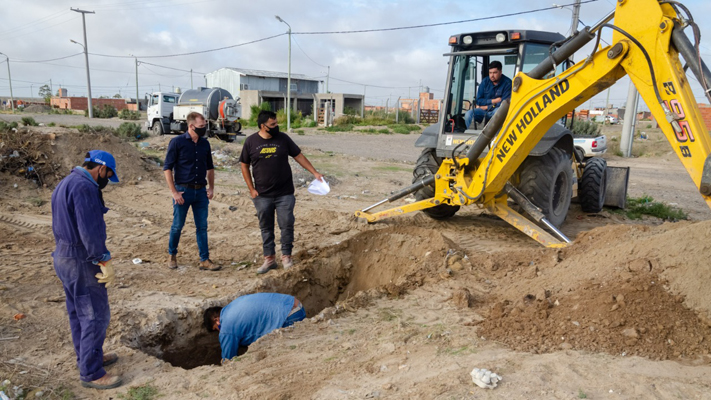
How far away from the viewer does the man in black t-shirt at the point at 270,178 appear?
5703 mm

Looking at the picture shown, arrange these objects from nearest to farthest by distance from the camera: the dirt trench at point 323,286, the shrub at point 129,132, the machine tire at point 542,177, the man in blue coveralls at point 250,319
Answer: the man in blue coveralls at point 250,319
the dirt trench at point 323,286
the machine tire at point 542,177
the shrub at point 129,132

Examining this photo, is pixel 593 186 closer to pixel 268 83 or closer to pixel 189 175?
pixel 189 175

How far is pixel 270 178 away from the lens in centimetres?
570

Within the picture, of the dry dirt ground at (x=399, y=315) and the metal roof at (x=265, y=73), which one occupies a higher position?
the metal roof at (x=265, y=73)

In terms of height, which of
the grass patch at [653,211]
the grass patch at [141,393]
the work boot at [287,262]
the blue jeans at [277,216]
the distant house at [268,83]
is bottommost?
the grass patch at [141,393]

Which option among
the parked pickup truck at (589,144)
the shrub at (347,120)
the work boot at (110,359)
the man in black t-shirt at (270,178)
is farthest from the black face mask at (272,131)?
Answer: the shrub at (347,120)

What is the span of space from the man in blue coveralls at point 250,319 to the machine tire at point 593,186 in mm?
6027

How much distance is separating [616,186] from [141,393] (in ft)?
27.4

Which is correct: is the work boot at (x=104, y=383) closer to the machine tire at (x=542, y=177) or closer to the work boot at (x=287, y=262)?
the work boot at (x=287, y=262)

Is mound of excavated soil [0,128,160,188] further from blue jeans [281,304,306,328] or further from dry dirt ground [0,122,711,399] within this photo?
blue jeans [281,304,306,328]

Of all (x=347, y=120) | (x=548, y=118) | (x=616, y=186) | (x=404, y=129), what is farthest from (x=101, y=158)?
(x=347, y=120)

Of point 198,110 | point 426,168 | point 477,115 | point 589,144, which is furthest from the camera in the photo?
point 198,110

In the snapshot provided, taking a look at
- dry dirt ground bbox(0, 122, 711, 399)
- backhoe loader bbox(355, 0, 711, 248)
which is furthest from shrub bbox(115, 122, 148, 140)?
backhoe loader bbox(355, 0, 711, 248)

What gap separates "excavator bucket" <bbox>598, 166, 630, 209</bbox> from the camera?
8.79 metres
